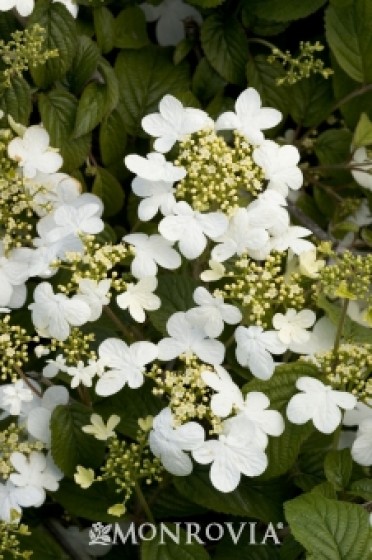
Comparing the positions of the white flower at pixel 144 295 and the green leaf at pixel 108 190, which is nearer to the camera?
the white flower at pixel 144 295

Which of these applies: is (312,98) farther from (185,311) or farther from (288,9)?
(185,311)

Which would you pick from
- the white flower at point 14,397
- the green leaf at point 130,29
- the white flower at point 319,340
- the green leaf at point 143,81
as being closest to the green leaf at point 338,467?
the white flower at point 319,340

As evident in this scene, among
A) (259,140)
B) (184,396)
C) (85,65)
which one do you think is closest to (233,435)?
(184,396)

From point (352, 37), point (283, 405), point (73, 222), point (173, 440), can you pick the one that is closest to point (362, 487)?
point (283, 405)

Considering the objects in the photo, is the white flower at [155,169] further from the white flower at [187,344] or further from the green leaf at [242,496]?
the green leaf at [242,496]

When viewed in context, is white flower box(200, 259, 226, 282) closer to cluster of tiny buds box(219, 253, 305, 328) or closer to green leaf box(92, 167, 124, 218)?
cluster of tiny buds box(219, 253, 305, 328)

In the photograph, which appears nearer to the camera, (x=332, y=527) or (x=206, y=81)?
(x=332, y=527)
